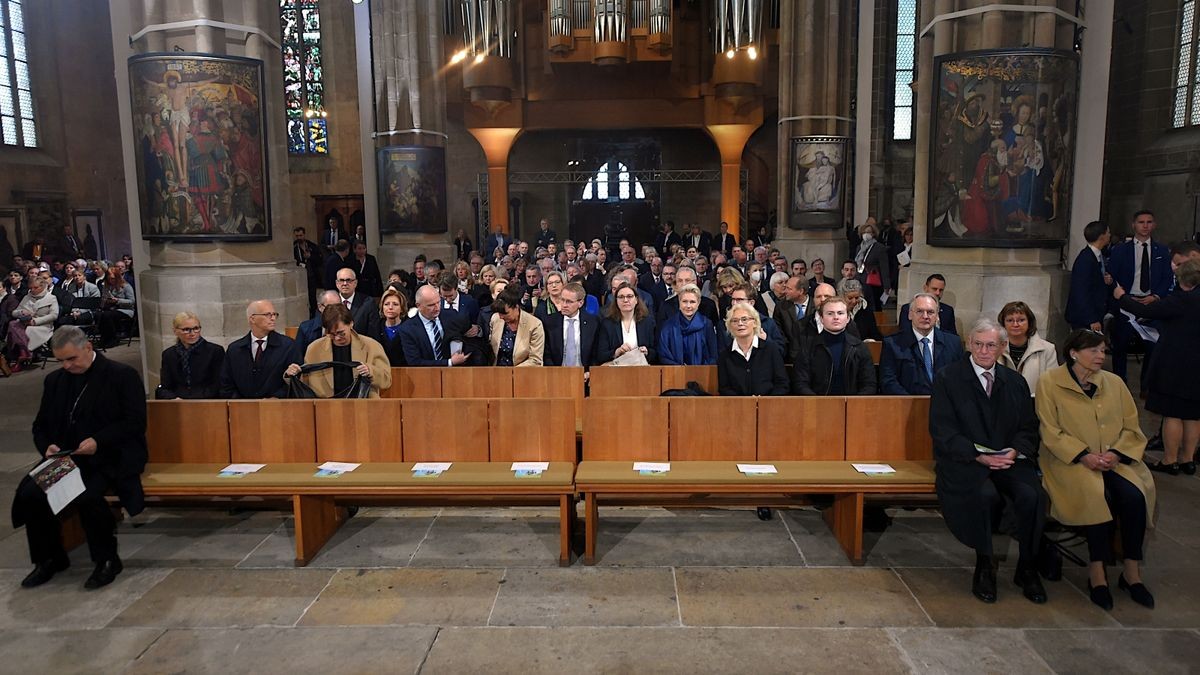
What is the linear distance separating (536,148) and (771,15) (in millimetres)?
8164

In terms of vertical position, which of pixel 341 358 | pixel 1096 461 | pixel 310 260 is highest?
pixel 310 260

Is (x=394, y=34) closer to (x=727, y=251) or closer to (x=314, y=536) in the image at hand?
(x=727, y=251)

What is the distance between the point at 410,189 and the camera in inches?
610

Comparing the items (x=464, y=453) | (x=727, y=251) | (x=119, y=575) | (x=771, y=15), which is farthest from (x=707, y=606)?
(x=771, y=15)

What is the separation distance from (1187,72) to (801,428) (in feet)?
51.2

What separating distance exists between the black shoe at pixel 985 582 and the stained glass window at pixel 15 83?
75.0 ft

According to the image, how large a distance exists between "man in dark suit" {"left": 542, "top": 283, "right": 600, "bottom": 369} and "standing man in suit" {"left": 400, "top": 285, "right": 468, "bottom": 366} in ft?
2.44

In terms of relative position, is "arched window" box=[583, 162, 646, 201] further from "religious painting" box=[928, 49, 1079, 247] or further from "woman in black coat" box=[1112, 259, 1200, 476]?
"woman in black coat" box=[1112, 259, 1200, 476]

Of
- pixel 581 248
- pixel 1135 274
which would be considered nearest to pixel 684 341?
pixel 1135 274

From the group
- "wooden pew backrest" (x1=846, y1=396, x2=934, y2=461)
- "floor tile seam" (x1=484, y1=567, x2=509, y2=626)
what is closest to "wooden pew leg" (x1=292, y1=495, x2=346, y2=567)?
"floor tile seam" (x1=484, y1=567, x2=509, y2=626)

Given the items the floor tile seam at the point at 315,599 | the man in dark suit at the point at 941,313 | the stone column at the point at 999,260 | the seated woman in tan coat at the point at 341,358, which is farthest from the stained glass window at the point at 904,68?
the floor tile seam at the point at 315,599

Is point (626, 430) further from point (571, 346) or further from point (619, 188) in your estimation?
point (619, 188)

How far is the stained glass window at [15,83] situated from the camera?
2020cm

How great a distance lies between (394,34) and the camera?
1688cm
